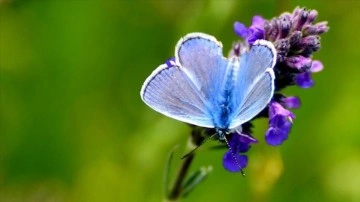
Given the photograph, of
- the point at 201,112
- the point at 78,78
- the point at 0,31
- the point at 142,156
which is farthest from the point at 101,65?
the point at 201,112

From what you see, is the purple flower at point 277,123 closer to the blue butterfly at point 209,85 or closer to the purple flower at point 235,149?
the purple flower at point 235,149

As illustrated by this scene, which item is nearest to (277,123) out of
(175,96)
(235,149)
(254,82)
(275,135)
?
(275,135)

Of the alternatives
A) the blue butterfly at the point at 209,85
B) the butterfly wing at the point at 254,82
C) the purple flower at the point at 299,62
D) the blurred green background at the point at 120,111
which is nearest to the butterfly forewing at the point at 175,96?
the blue butterfly at the point at 209,85

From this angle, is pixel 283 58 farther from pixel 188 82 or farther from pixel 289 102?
pixel 188 82

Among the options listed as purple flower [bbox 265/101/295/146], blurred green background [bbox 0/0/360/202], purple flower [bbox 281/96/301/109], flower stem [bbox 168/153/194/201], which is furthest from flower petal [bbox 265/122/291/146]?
blurred green background [bbox 0/0/360/202]

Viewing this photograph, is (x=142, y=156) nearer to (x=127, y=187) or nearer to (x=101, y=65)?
(x=127, y=187)

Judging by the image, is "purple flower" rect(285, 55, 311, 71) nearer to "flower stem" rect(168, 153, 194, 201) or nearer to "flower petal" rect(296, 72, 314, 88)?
"flower petal" rect(296, 72, 314, 88)

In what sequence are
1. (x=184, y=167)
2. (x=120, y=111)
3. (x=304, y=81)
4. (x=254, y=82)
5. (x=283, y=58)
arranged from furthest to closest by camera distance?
(x=120, y=111)
(x=184, y=167)
(x=304, y=81)
(x=283, y=58)
(x=254, y=82)
